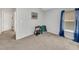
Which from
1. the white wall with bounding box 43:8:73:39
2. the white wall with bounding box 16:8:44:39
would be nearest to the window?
the white wall with bounding box 43:8:73:39

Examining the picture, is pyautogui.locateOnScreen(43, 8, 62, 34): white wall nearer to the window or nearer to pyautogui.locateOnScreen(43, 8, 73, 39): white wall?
pyautogui.locateOnScreen(43, 8, 73, 39): white wall

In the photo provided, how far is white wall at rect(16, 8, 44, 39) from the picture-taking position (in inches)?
61.0

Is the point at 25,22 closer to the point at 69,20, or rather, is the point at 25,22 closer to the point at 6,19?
the point at 6,19

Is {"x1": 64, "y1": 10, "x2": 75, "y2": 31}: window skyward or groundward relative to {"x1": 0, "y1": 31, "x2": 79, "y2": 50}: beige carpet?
skyward

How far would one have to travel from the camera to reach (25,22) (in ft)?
5.15

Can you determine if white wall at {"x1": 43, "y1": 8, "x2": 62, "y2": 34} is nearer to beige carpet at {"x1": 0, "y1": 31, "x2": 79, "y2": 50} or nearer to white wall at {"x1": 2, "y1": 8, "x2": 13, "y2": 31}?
beige carpet at {"x1": 0, "y1": 31, "x2": 79, "y2": 50}

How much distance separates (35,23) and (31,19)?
81 millimetres

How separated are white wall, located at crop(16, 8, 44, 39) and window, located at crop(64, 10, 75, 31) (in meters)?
0.35

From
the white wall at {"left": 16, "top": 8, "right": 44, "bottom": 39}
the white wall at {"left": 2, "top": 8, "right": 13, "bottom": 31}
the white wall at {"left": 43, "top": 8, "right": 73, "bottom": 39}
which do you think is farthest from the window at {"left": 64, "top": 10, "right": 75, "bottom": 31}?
the white wall at {"left": 2, "top": 8, "right": 13, "bottom": 31}

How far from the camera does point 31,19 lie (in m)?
1.58

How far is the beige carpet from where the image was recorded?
1.55 m

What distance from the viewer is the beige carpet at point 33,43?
155cm
